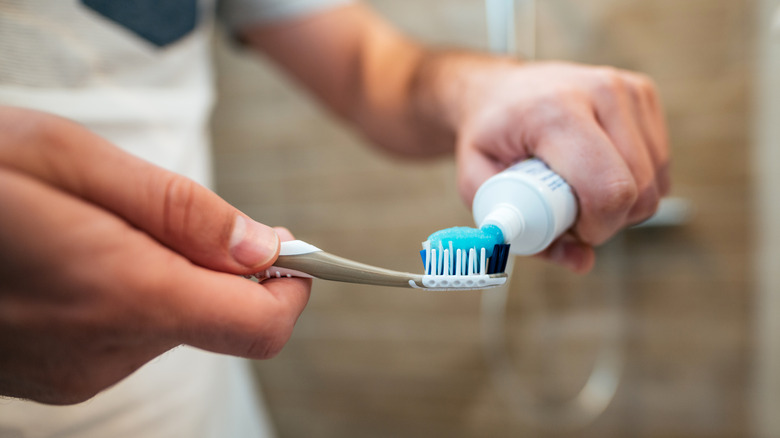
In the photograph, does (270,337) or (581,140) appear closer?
(270,337)

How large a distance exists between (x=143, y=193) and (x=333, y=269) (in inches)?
3.9

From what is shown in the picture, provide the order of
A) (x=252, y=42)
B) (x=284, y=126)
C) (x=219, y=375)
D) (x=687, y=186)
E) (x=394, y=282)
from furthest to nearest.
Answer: (x=284, y=126) < (x=687, y=186) < (x=252, y=42) < (x=219, y=375) < (x=394, y=282)

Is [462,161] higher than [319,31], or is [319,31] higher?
[319,31]

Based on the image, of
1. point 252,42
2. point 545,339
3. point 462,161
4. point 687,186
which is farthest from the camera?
point 545,339

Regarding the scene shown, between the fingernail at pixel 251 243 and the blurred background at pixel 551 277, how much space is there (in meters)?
0.58

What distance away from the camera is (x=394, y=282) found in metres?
0.26

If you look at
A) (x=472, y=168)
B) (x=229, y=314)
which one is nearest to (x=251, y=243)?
(x=229, y=314)

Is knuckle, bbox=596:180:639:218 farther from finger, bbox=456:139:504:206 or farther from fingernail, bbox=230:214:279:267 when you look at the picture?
fingernail, bbox=230:214:279:267

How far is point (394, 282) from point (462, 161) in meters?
0.15

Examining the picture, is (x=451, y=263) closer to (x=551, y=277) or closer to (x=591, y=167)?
(x=591, y=167)

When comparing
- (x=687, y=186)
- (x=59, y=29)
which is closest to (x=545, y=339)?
(x=687, y=186)

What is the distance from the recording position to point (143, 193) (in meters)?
0.18

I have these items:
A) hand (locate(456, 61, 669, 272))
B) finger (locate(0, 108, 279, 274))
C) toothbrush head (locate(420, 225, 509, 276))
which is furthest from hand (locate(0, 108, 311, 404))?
hand (locate(456, 61, 669, 272))

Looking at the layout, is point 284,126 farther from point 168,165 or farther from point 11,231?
point 11,231
